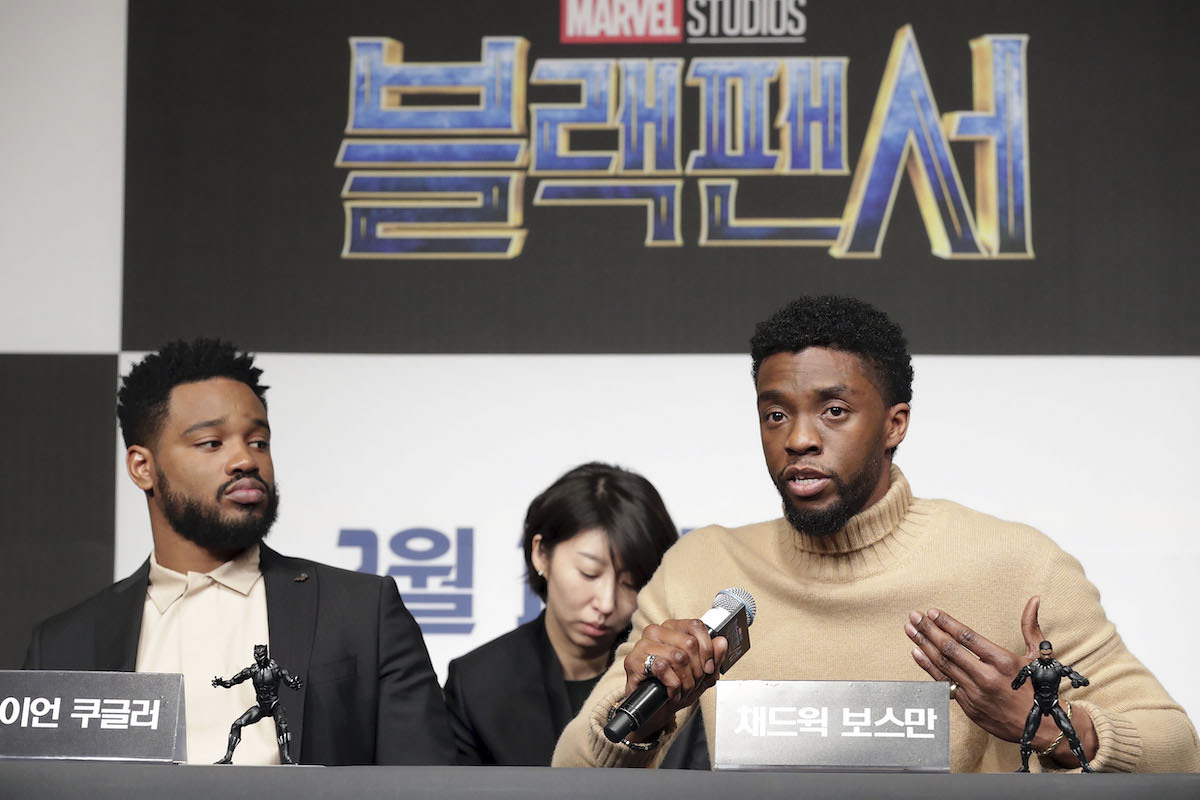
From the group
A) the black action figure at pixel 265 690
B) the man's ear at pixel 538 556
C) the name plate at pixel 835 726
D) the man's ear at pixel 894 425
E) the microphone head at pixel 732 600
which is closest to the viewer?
the name plate at pixel 835 726

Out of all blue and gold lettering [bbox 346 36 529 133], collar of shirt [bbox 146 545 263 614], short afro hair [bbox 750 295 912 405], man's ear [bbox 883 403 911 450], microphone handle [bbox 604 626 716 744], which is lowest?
microphone handle [bbox 604 626 716 744]

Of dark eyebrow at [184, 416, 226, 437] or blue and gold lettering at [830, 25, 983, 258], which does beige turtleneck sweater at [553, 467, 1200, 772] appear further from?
blue and gold lettering at [830, 25, 983, 258]

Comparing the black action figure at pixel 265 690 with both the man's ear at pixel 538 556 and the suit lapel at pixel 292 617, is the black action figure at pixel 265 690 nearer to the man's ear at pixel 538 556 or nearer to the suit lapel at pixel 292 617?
the suit lapel at pixel 292 617

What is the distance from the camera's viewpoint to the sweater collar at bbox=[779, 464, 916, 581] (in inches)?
96.3

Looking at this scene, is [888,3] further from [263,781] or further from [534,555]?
[263,781]

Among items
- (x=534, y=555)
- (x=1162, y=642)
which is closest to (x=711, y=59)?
(x=534, y=555)

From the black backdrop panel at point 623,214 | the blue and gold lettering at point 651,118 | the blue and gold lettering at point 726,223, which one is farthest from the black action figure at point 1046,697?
the blue and gold lettering at point 651,118

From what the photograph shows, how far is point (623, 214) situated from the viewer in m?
3.89

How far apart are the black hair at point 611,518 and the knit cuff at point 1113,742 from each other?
4.04ft

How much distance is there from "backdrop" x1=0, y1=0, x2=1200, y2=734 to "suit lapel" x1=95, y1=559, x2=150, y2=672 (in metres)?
1.16

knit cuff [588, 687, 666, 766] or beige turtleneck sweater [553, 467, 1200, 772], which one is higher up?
beige turtleneck sweater [553, 467, 1200, 772]

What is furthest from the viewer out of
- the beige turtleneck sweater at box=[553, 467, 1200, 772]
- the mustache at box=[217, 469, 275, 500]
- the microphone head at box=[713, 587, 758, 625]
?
the mustache at box=[217, 469, 275, 500]

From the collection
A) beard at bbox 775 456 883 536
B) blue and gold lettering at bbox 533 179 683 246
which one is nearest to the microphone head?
beard at bbox 775 456 883 536

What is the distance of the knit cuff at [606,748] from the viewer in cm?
218
